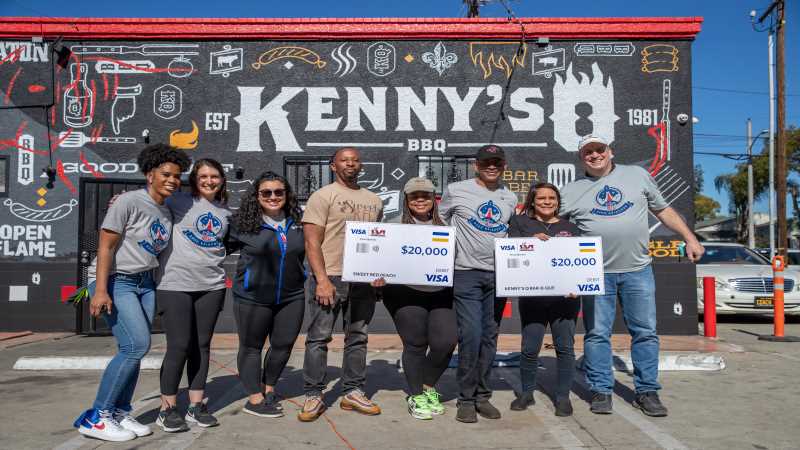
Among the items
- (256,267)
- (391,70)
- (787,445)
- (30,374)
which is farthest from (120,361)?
(391,70)

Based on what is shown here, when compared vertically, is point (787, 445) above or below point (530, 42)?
below

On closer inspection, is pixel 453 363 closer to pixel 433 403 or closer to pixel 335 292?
pixel 433 403

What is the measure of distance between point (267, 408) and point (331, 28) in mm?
6903

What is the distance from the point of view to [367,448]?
3.78 m

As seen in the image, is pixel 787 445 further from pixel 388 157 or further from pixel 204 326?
pixel 388 157

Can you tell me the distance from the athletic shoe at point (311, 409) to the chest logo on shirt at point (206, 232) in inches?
52.6

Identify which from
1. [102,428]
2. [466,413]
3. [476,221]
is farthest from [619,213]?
[102,428]

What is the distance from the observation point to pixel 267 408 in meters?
4.45

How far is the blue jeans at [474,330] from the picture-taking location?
4.38 m

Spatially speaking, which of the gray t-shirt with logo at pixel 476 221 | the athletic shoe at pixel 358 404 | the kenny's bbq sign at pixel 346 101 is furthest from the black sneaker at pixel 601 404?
the kenny's bbq sign at pixel 346 101

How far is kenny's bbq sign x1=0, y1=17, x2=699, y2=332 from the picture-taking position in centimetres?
960

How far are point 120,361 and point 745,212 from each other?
210ft

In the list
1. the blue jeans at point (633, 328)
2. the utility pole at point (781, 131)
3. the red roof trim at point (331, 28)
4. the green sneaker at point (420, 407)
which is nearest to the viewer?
the green sneaker at point (420, 407)

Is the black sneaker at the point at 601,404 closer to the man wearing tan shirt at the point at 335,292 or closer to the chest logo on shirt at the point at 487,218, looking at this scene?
the chest logo on shirt at the point at 487,218
